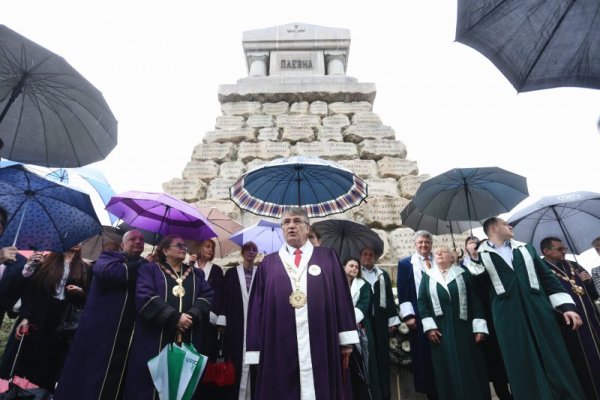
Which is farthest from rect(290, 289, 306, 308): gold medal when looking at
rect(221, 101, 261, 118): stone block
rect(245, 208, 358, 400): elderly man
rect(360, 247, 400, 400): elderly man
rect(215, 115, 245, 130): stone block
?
rect(221, 101, 261, 118): stone block

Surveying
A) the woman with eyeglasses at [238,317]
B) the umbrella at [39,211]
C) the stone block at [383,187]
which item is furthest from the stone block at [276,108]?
the umbrella at [39,211]

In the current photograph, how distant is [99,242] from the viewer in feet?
15.3

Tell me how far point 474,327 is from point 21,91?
13.4 feet

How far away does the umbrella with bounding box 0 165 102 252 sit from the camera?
3.09 m

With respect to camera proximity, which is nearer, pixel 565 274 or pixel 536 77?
pixel 536 77

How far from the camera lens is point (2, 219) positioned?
9.17 ft

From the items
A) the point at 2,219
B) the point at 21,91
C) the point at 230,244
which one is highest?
the point at 21,91

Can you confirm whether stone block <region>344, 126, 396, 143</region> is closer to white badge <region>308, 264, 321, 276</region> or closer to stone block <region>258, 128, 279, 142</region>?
stone block <region>258, 128, 279, 142</region>

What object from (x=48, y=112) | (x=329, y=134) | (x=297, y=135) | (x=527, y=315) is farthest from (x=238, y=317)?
(x=329, y=134)

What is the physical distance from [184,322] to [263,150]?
483 centimetres

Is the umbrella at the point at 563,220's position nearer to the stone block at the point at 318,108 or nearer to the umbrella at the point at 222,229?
the umbrella at the point at 222,229

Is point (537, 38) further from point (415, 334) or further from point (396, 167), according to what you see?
point (396, 167)

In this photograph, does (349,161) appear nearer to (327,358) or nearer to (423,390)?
(423,390)

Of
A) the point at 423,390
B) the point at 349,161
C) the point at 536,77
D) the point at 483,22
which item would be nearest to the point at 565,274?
the point at 423,390
